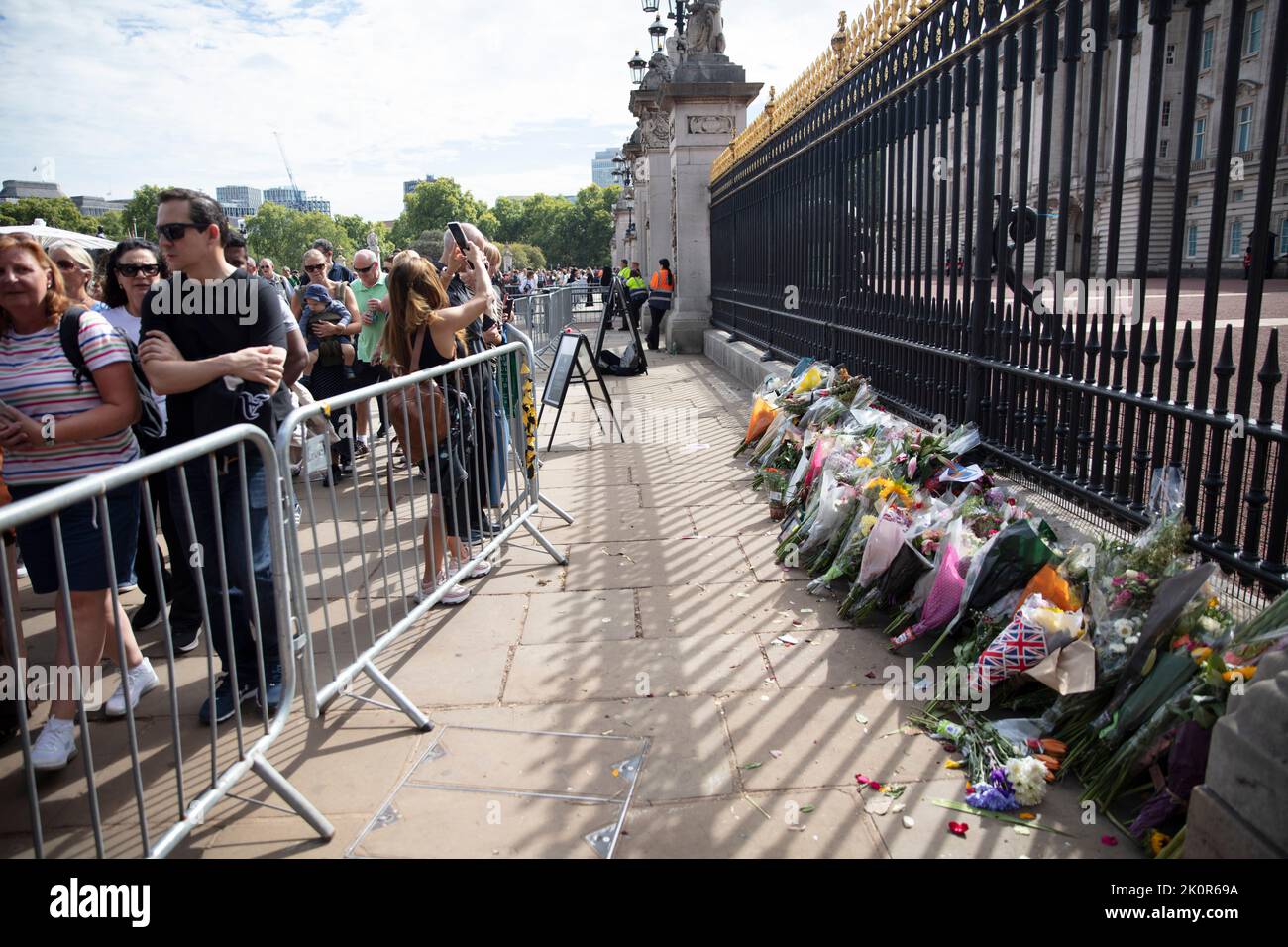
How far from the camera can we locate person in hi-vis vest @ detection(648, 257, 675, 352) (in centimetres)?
1727

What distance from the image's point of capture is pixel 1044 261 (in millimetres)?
4465

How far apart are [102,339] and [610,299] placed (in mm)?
10776

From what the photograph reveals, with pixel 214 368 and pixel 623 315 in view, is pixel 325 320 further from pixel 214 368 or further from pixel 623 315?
pixel 623 315

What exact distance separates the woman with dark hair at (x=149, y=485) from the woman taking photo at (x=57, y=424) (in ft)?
2.75

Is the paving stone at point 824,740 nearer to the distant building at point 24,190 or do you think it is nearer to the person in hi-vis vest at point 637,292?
the person in hi-vis vest at point 637,292

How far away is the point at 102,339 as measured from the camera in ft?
11.2

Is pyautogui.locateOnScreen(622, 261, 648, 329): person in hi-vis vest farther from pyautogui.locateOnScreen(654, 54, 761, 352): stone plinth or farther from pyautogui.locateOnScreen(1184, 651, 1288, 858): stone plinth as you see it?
pyautogui.locateOnScreen(1184, 651, 1288, 858): stone plinth

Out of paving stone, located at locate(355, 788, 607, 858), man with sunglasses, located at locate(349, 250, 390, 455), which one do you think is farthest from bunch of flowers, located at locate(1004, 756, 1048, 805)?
man with sunglasses, located at locate(349, 250, 390, 455)

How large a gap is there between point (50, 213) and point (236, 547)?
341 feet

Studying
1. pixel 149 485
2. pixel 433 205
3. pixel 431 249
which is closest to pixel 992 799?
pixel 149 485

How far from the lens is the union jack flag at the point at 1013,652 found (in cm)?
312

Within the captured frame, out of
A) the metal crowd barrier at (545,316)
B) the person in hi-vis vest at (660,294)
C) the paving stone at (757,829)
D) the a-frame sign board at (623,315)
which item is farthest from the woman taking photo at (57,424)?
the person in hi-vis vest at (660,294)

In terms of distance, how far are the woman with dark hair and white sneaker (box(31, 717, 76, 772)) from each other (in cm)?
98
